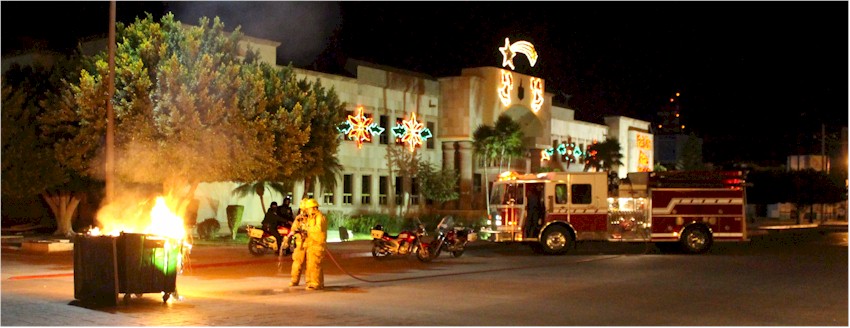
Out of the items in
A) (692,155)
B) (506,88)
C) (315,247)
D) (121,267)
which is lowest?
(121,267)

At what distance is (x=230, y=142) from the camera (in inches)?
1064

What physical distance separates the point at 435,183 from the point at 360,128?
513 centimetres

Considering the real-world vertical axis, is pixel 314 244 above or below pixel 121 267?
above

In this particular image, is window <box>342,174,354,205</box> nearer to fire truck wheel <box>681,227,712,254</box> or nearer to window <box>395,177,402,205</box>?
window <box>395,177,402,205</box>

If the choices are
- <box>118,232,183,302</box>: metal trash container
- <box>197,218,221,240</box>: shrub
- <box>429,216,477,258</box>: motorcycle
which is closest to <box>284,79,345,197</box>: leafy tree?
<box>197,218,221,240</box>: shrub

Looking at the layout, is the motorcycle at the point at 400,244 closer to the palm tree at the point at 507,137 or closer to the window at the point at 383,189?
the window at the point at 383,189

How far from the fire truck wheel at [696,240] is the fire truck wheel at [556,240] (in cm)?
337

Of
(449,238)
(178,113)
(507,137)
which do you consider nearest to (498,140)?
(507,137)

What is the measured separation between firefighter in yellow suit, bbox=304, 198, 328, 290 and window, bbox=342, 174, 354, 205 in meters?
28.3

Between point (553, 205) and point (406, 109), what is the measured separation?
2073cm

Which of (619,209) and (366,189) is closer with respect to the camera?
(619,209)

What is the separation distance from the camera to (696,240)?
2808 cm

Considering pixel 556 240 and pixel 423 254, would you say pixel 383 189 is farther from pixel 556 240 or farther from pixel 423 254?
pixel 423 254

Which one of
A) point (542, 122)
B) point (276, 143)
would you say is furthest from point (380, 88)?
point (276, 143)
